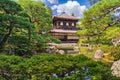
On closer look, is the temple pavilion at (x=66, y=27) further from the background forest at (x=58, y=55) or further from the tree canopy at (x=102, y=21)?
the tree canopy at (x=102, y=21)

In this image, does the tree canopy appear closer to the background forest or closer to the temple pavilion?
the background forest

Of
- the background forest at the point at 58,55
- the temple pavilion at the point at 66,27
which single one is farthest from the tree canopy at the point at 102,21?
the temple pavilion at the point at 66,27

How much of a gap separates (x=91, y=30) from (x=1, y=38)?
4414 mm

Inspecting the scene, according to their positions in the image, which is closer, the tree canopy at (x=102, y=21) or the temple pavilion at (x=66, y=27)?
the tree canopy at (x=102, y=21)

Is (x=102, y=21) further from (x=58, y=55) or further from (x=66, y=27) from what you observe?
(x=66, y=27)

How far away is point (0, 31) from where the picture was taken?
10289mm

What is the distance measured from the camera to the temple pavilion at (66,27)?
32.3 meters

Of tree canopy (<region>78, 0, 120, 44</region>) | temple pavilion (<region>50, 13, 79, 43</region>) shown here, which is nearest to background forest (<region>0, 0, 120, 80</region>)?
tree canopy (<region>78, 0, 120, 44</region>)

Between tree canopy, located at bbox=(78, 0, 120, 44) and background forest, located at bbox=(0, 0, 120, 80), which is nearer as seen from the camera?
background forest, located at bbox=(0, 0, 120, 80)

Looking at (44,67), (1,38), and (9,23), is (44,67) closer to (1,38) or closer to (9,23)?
(9,23)

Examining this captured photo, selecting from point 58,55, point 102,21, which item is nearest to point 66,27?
point 102,21

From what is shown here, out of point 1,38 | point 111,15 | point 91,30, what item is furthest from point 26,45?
point 111,15

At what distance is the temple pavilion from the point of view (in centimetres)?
3228

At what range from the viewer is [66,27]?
34781 mm
